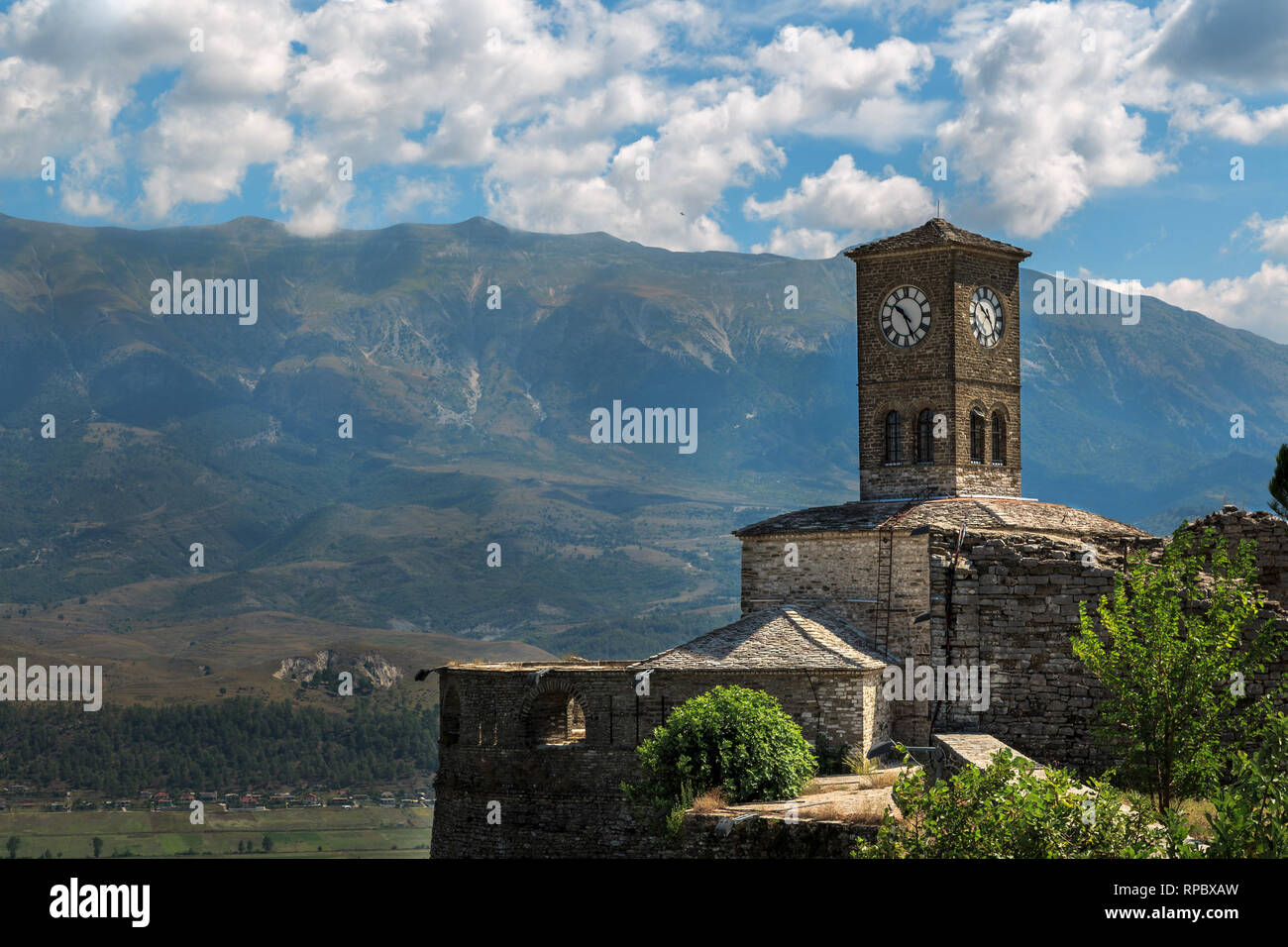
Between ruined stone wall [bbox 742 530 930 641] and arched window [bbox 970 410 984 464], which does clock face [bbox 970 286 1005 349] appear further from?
ruined stone wall [bbox 742 530 930 641]

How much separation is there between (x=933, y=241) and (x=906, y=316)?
2.65 m

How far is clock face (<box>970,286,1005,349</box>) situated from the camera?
174 feet

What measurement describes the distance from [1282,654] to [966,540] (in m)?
8.85

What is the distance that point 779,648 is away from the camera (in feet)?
139

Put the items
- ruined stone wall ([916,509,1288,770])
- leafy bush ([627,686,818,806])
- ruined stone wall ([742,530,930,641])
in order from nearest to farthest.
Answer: leafy bush ([627,686,818,806]) < ruined stone wall ([916,509,1288,770]) < ruined stone wall ([742,530,930,641])

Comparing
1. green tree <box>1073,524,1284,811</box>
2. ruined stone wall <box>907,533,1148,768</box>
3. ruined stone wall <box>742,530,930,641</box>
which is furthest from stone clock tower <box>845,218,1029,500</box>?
green tree <box>1073,524,1284,811</box>

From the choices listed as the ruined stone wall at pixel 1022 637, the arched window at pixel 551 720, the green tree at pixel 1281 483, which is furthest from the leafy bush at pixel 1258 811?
the arched window at pixel 551 720

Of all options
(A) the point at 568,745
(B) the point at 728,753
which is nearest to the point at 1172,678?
(B) the point at 728,753

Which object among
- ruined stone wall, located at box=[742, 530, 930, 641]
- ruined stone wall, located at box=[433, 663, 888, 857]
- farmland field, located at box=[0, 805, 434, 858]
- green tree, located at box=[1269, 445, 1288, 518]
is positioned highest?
green tree, located at box=[1269, 445, 1288, 518]

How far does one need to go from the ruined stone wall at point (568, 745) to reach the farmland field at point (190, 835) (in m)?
134

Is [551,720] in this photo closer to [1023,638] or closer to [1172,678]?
[1023,638]

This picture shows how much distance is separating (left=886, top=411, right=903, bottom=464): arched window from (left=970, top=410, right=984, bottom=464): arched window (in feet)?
7.73
